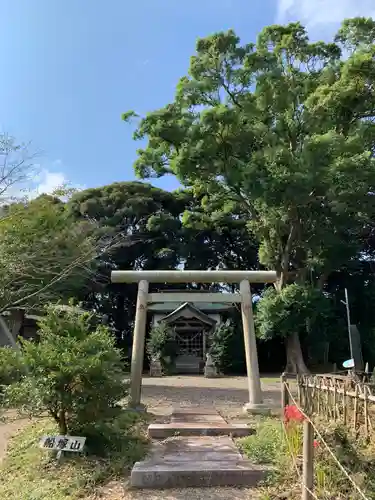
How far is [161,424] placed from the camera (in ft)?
24.6

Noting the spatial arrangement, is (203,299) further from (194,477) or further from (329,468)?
(329,468)

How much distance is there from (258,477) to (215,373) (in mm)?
15004

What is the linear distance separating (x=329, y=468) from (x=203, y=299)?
5741 millimetres

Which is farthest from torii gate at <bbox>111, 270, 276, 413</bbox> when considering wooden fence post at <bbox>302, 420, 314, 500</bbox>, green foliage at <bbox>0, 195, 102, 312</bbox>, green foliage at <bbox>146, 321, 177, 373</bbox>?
green foliage at <bbox>146, 321, 177, 373</bbox>

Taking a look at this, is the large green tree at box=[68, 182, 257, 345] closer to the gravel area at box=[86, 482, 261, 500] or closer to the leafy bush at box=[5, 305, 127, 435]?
the leafy bush at box=[5, 305, 127, 435]

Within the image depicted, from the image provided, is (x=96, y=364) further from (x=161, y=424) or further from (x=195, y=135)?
(x=195, y=135)

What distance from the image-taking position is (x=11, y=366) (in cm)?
613

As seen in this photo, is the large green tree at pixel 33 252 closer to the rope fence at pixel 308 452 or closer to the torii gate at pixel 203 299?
the torii gate at pixel 203 299

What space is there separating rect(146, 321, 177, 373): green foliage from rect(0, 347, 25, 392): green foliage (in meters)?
14.6

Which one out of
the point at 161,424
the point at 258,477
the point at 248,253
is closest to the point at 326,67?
the point at 248,253

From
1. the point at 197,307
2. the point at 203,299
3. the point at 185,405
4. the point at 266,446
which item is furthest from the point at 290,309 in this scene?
the point at 266,446

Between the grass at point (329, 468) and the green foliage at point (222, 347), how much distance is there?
15.5m

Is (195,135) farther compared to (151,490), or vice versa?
(195,135)

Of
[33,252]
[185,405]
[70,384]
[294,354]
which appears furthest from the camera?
[294,354]
